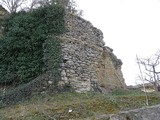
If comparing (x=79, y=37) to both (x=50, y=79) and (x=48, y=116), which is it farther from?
(x=48, y=116)

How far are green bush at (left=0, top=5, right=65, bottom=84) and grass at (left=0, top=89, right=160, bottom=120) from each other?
1.56 m

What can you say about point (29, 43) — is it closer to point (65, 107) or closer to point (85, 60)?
point (85, 60)

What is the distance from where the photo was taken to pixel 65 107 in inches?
233

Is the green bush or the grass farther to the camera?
the green bush

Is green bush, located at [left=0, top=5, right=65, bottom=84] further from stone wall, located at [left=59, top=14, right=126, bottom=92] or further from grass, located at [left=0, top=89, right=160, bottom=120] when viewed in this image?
grass, located at [left=0, top=89, right=160, bottom=120]

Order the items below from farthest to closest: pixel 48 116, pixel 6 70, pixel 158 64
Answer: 1. pixel 158 64
2. pixel 6 70
3. pixel 48 116

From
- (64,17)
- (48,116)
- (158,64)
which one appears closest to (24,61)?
(64,17)

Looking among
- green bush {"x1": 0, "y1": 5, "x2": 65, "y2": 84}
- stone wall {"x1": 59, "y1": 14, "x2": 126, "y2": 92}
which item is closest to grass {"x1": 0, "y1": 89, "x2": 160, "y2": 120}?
stone wall {"x1": 59, "y1": 14, "x2": 126, "y2": 92}

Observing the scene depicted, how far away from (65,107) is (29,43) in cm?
416

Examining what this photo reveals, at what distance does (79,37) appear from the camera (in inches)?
383

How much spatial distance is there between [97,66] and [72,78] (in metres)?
1.91

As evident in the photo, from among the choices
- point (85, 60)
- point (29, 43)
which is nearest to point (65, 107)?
point (85, 60)

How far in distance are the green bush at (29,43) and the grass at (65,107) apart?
61.4 inches

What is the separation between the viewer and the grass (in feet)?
18.2
